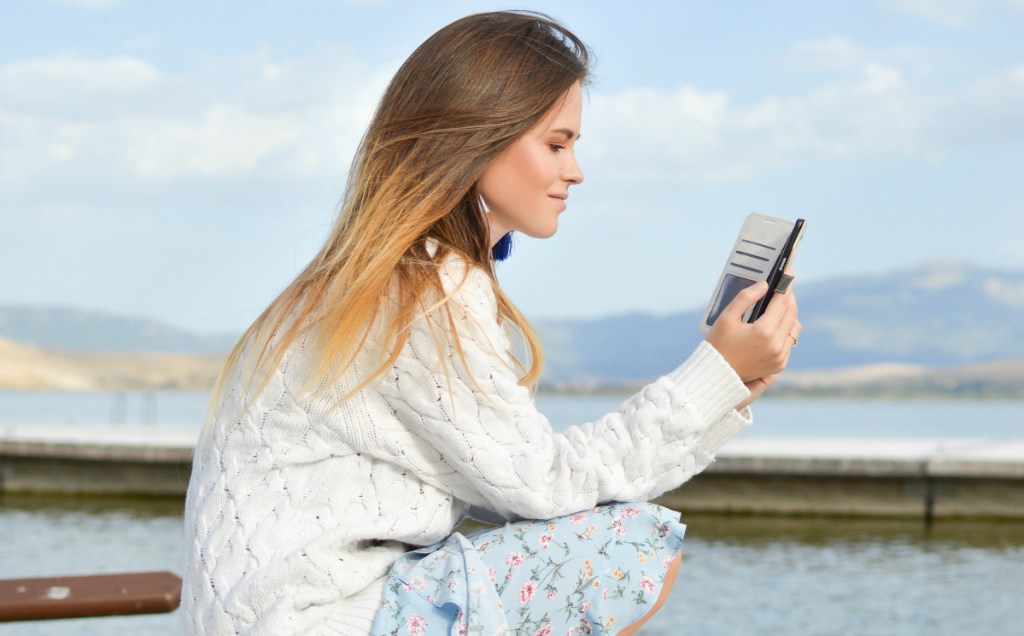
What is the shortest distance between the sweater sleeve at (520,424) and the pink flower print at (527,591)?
117mm

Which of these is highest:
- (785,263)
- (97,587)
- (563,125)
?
(563,125)

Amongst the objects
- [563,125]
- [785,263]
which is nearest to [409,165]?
[563,125]

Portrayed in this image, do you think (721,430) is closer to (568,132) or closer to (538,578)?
(538,578)

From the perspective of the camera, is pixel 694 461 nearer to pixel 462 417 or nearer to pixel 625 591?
pixel 625 591

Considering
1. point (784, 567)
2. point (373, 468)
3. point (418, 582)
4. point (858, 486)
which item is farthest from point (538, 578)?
point (858, 486)

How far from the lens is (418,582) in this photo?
72.9 inches

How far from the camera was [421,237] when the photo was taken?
2006 millimetres

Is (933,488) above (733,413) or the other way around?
the other way around

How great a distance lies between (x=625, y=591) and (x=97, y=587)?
1.73 meters

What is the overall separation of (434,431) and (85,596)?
1574 millimetres

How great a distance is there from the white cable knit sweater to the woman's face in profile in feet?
0.58

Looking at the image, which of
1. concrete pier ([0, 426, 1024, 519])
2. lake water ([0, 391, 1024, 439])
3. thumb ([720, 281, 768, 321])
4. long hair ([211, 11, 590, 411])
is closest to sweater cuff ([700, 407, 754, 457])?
thumb ([720, 281, 768, 321])

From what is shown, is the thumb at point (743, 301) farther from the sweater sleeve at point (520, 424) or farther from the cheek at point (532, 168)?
the cheek at point (532, 168)

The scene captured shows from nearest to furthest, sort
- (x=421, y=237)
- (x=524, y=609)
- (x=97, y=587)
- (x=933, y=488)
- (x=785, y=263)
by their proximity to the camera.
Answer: (x=524, y=609), (x=421, y=237), (x=785, y=263), (x=97, y=587), (x=933, y=488)
